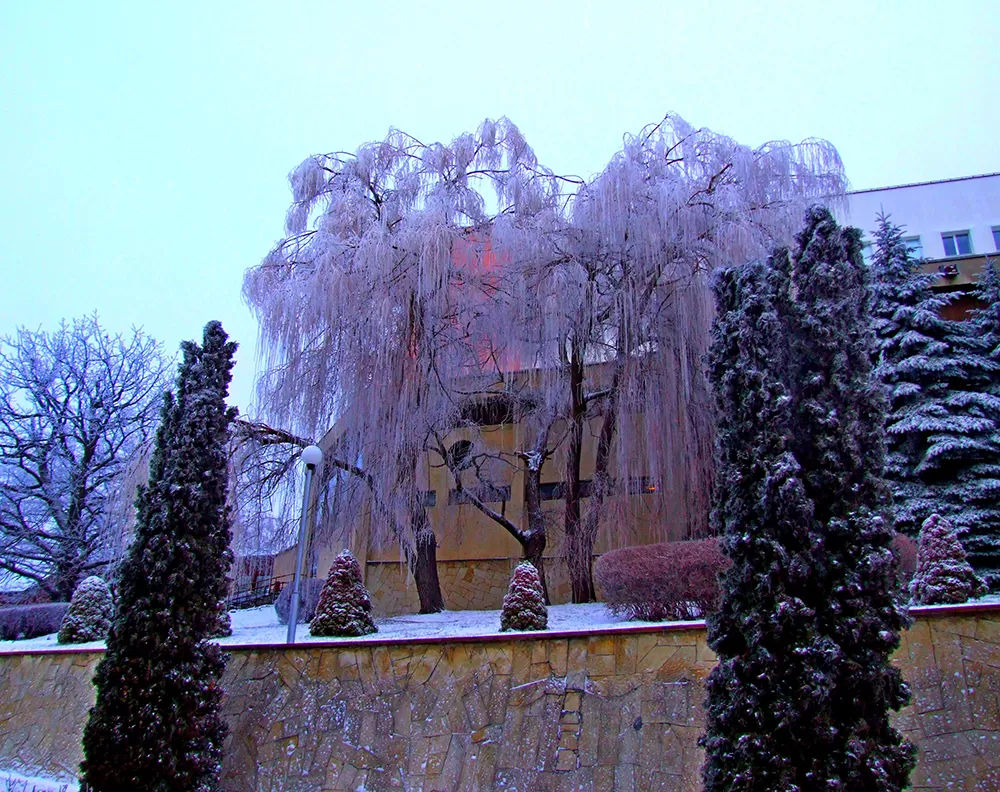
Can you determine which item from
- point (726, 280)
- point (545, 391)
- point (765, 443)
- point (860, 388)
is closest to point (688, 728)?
point (765, 443)

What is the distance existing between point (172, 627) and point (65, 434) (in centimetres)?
1200

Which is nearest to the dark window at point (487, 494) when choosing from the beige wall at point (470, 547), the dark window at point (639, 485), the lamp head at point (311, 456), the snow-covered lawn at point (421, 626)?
the beige wall at point (470, 547)

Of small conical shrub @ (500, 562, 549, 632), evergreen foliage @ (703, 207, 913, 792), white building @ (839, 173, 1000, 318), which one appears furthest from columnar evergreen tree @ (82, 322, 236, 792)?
white building @ (839, 173, 1000, 318)

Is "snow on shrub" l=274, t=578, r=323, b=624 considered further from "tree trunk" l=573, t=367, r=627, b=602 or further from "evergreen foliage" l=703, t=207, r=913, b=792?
"evergreen foliage" l=703, t=207, r=913, b=792

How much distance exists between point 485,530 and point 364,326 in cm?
483

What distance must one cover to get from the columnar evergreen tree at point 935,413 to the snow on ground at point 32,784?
10476 mm

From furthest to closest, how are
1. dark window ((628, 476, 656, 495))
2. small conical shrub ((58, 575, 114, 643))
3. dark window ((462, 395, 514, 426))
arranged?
1. dark window ((462, 395, 514, 426))
2. dark window ((628, 476, 656, 495))
3. small conical shrub ((58, 575, 114, 643))

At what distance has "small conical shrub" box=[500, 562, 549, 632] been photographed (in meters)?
6.46

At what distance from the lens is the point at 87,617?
28.9 feet

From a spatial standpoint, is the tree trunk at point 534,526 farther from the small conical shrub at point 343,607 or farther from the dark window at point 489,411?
the small conical shrub at point 343,607

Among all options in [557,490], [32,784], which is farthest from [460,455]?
[32,784]

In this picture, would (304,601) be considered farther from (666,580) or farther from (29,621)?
(666,580)

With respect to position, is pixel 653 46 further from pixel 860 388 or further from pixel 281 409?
pixel 860 388

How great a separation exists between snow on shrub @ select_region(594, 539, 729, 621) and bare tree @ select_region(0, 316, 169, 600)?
1113 cm
